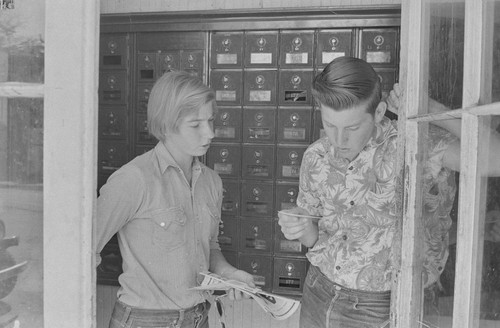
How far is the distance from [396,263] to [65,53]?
2.83 ft

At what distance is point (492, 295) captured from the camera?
771mm

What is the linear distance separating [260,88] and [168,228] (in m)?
1.35

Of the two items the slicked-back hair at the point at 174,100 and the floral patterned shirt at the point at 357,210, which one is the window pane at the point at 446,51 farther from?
the slicked-back hair at the point at 174,100

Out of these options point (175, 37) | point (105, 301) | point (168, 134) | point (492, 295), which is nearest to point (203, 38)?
point (175, 37)

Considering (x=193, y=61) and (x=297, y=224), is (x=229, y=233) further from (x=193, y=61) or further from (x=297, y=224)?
(x=297, y=224)

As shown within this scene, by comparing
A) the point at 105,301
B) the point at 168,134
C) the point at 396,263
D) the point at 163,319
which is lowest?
the point at 105,301

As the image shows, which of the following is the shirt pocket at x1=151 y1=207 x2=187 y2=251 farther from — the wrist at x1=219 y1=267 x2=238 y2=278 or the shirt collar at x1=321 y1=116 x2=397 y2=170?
the shirt collar at x1=321 y1=116 x2=397 y2=170

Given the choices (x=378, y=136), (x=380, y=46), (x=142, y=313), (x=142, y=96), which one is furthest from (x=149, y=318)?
(x=380, y=46)

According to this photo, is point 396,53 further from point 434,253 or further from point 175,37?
point 434,253

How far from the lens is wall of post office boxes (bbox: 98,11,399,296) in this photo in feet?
9.03

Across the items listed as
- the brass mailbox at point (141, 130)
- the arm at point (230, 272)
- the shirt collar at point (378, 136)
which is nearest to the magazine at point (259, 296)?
the arm at point (230, 272)

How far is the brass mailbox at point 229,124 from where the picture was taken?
284 cm

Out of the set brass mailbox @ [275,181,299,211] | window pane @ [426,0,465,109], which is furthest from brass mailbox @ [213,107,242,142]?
window pane @ [426,0,465,109]

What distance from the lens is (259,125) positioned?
2818 mm
